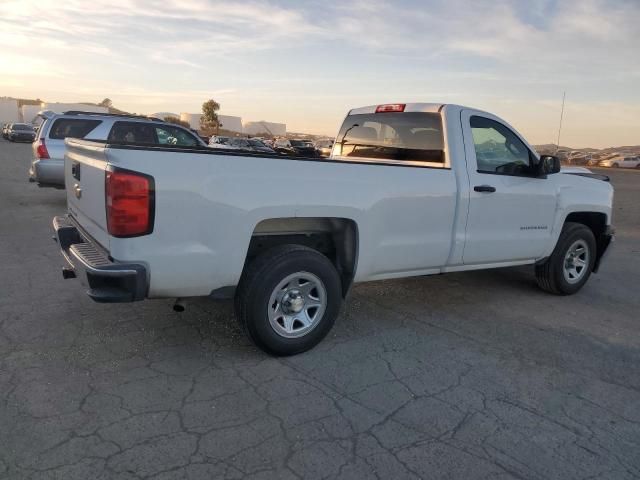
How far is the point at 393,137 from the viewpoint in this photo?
212 inches

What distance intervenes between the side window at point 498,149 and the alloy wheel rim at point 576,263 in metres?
1.35

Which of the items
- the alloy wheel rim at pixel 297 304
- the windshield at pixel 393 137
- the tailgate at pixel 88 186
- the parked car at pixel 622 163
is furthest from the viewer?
the parked car at pixel 622 163

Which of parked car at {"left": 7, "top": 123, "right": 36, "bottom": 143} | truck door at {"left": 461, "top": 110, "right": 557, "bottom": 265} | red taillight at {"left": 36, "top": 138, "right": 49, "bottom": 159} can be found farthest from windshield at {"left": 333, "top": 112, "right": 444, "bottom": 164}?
parked car at {"left": 7, "top": 123, "right": 36, "bottom": 143}

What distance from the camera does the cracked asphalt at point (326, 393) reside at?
2738mm

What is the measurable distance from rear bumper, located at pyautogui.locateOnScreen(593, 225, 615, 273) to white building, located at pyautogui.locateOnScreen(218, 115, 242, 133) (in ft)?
381

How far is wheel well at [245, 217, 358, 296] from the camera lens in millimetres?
3906

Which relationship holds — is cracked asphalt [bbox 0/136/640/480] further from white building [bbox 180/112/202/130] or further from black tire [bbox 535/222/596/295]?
white building [bbox 180/112/202/130]

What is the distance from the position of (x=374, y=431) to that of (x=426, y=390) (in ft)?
2.20

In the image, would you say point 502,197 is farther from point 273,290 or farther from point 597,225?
point 273,290

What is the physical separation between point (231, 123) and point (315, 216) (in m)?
120

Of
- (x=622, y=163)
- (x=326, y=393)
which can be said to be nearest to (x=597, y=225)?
(x=326, y=393)

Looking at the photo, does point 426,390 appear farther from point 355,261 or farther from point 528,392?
point 355,261

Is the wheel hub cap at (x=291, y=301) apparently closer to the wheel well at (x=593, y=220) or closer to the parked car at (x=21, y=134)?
the wheel well at (x=593, y=220)

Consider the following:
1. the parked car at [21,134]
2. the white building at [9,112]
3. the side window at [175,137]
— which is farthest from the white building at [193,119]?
the side window at [175,137]
